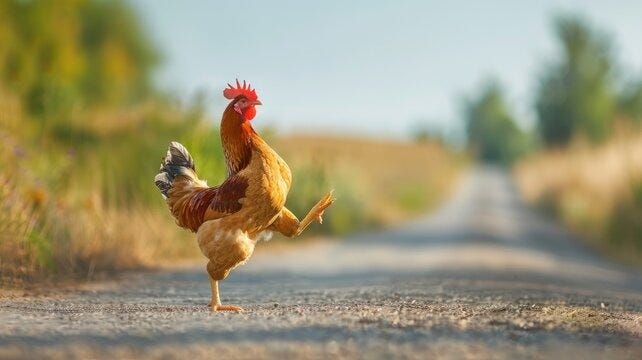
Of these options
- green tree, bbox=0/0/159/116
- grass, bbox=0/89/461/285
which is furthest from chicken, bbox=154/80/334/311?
green tree, bbox=0/0/159/116

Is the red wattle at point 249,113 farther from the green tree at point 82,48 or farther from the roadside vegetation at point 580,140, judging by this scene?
the green tree at point 82,48

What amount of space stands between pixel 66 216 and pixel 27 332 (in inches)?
223

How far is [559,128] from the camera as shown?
42.3m

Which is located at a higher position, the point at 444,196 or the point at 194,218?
the point at 444,196

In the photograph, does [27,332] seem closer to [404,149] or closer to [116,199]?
[116,199]

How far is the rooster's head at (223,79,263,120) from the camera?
24.6 ft

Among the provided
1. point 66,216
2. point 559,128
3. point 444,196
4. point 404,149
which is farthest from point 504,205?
point 66,216

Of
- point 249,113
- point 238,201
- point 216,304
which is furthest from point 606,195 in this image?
point 238,201

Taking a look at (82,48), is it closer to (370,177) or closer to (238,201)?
(370,177)

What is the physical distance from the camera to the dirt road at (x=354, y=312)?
567 centimetres

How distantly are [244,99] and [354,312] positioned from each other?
1.97m

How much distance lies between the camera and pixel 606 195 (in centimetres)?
2009

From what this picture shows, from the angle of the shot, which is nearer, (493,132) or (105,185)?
(105,185)

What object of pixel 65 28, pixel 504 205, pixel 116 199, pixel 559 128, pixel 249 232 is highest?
pixel 65 28
